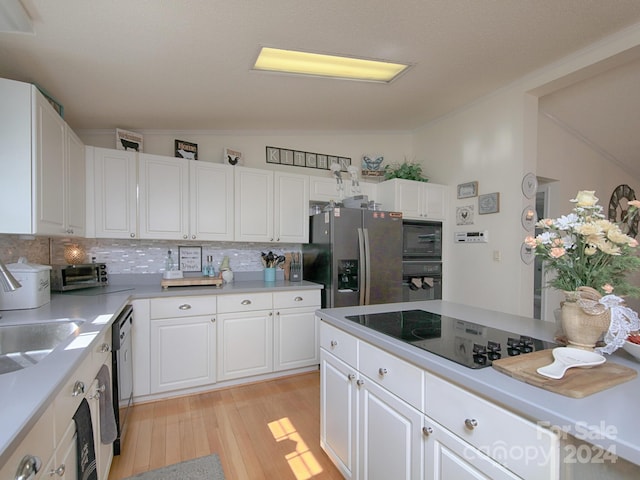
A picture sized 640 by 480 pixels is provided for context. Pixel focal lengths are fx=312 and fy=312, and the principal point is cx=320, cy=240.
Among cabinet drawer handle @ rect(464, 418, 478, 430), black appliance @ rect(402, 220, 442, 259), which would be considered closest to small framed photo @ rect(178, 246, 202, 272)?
black appliance @ rect(402, 220, 442, 259)

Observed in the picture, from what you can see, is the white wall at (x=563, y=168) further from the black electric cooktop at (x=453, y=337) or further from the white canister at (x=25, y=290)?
the white canister at (x=25, y=290)

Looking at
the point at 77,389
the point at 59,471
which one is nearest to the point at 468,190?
the point at 77,389

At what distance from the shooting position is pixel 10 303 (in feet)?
5.84

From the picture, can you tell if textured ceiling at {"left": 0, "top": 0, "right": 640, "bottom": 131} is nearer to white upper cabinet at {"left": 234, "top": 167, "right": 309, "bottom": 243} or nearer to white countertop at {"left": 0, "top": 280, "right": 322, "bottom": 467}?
white upper cabinet at {"left": 234, "top": 167, "right": 309, "bottom": 243}

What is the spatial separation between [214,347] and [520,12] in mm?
3273

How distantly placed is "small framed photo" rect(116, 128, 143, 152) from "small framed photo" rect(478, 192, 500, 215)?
3430mm

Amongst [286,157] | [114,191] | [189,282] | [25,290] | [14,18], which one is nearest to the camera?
→ [14,18]

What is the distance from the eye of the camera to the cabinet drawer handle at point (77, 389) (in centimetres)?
112

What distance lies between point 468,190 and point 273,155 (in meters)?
2.22

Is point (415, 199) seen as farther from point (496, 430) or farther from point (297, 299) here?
point (496, 430)

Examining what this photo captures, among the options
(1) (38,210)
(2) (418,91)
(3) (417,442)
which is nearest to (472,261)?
(2) (418,91)

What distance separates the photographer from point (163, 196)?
2.83m

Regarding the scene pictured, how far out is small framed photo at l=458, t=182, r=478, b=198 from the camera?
3340 millimetres

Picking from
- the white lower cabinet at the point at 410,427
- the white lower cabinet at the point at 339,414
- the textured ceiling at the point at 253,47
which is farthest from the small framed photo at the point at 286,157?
the white lower cabinet at the point at 339,414
